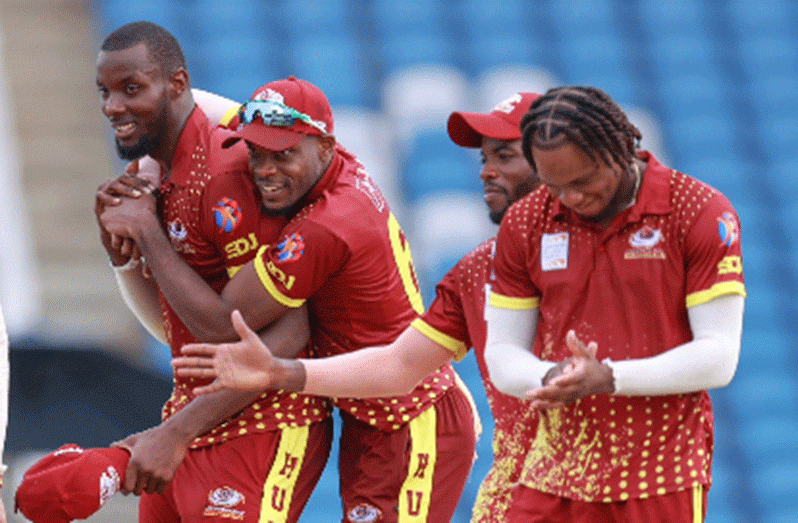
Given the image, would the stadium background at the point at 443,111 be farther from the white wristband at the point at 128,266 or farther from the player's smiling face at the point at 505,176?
the player's smiling face at the point at 505,176

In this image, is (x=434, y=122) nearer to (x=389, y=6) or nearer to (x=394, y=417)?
(x=389, y=6)

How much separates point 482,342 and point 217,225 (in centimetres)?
88

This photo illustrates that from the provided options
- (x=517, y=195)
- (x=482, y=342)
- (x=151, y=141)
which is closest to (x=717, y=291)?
(x=482, y=342)

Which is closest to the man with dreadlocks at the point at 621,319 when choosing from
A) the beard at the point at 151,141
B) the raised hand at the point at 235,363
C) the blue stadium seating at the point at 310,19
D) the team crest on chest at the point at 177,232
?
the raised hand at the point at 235,363

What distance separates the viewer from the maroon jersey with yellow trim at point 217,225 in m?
4.11

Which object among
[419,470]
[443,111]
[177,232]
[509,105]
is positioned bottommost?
[419,470]

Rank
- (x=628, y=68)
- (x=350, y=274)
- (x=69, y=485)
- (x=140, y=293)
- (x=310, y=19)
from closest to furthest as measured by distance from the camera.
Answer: (x=69, y=485) → (x=350, y=274) → (x=140, y=293) → (x=310, y=19) → (x=628, y=68)

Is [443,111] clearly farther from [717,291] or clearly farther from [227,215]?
[717,291]

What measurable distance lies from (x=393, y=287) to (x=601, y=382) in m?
1.29

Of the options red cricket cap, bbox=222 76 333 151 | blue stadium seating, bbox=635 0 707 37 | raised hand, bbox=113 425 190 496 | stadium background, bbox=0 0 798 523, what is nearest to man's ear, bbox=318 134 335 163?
red cricket cap, bbox=222 76 333 151

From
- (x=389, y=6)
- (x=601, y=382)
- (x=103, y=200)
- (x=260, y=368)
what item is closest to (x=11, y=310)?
(x=389, y=6)

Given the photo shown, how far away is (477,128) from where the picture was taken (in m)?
4.23

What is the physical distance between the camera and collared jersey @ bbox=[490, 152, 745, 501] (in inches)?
128

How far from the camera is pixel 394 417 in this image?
4.35m
